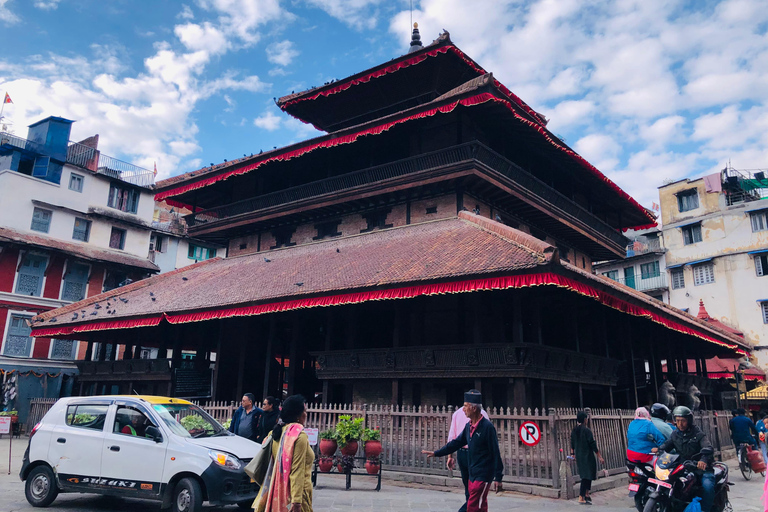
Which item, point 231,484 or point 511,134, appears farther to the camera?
point 511,134

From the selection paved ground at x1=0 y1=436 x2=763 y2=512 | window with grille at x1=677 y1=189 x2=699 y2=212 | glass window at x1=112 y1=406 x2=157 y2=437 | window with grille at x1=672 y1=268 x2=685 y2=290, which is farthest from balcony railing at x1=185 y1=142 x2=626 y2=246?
window with grille at x1=677 y1=189 x2=699 y2=212

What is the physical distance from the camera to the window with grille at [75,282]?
31.9 meters

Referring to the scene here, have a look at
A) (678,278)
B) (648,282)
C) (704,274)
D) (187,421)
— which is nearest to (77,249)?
(187,421)

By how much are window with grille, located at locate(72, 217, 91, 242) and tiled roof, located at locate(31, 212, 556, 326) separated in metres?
12.1

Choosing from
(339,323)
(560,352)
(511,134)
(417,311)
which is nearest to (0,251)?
(339,323)

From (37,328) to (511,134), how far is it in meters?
19.0

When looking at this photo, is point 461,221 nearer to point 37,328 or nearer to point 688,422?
point 688,422

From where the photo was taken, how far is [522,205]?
66.1 feet

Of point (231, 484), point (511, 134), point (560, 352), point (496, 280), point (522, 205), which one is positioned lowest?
point (231, 484)

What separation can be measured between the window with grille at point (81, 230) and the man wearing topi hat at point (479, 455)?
107ft

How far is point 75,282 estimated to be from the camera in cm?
3234

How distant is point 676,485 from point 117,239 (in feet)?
115

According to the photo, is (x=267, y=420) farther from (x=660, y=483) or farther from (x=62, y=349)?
(x=62, y=349)

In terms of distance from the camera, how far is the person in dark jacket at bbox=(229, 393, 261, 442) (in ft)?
31.6
